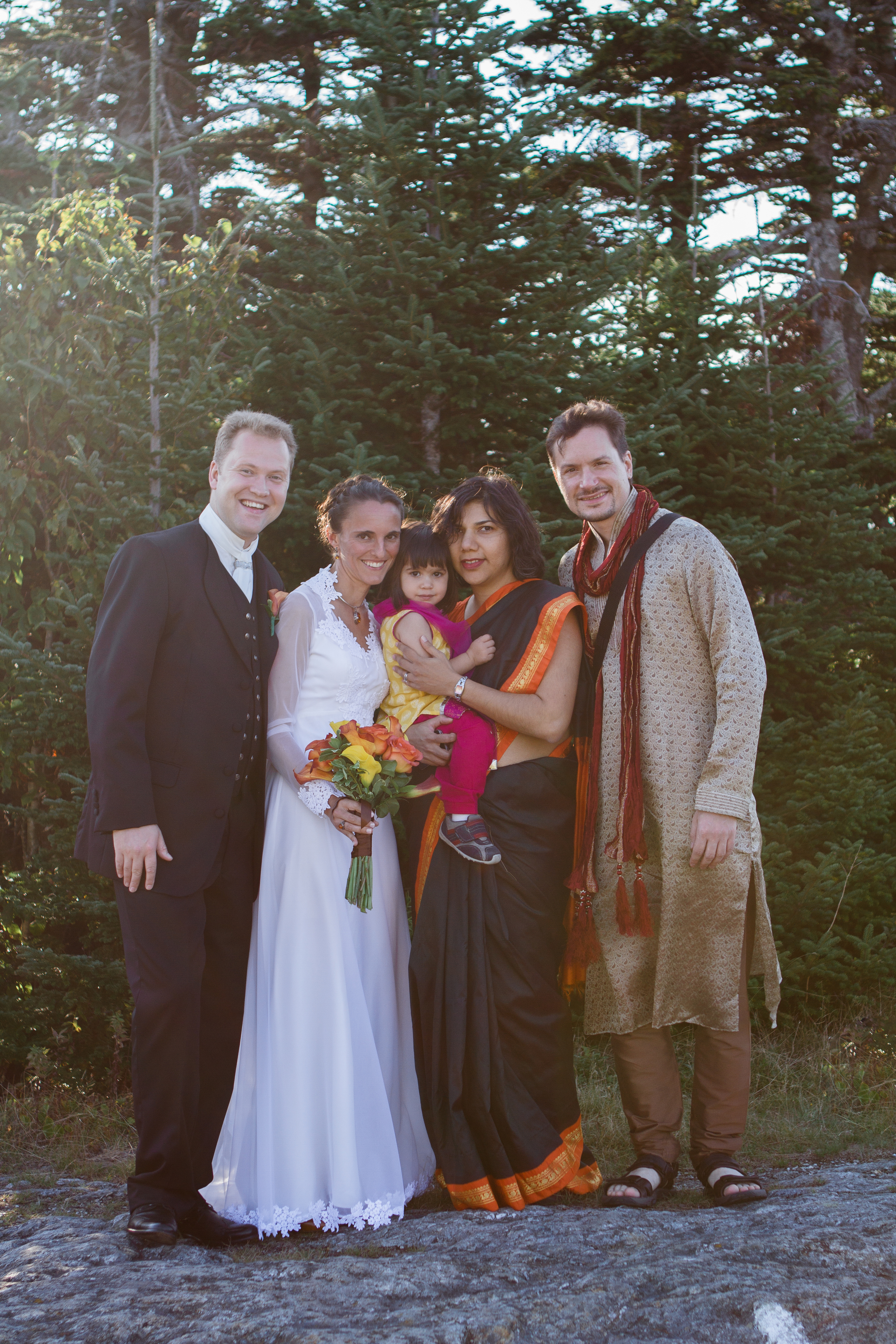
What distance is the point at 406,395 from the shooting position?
18.0 feet

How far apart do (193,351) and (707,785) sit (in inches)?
128

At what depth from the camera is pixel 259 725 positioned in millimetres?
3150

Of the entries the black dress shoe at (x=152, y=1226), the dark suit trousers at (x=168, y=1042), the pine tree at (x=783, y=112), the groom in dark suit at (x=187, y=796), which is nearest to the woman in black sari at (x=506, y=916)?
the groom in dark suit at (x=187, y=796)

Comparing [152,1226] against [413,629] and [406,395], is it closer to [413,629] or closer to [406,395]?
[413,629]

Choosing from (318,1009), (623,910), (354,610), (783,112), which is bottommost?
(318,1009)

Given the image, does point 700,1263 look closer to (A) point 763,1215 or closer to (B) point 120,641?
(A) point 763,1215

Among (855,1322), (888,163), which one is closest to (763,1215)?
(855,1322)

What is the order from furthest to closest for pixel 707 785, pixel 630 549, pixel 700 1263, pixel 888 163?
pixel 888 163, pixel 630 549, pixel 707 785, pixel 700 1263

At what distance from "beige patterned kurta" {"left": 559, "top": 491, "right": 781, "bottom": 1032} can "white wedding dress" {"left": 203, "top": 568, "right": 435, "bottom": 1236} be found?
0.67 m

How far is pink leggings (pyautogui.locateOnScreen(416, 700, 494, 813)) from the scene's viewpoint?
3121 mm

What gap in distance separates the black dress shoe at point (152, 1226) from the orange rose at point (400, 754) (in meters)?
1.32

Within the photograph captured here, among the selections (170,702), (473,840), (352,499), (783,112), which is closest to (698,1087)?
(473,840)

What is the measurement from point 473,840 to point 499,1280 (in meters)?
Result: 1.13

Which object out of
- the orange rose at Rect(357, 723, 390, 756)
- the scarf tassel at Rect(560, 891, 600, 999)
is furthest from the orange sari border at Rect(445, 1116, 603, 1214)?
the orange rose at Rect(357, 723, 390, 756)
